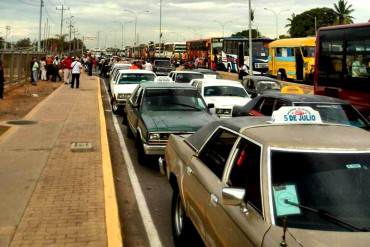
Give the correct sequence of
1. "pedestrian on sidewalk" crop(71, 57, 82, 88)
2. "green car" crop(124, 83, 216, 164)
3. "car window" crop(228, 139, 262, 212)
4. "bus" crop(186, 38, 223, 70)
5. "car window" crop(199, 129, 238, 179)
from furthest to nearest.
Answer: "bus" crop(186, 38, 223, 70) < "pedestrian on sidewalk" crop(71, 57, 82, 88) < "green car" crop(124, 83, 216, 164) < "car window" crop(199, 129, 238, 179) < "car window" crop(228, 139, 262, 212)

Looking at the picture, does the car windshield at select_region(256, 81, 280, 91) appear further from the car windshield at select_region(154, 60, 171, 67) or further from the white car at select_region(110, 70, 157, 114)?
the car windshield at select_region(154, 60, 171, 67)

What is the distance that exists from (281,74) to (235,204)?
111 feet

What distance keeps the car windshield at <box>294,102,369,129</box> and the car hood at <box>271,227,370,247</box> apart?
6.16 metres

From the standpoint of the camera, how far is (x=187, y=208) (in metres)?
5.39

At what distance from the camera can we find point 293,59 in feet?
115

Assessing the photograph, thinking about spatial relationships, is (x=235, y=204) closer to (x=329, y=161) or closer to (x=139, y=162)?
(x=329, y=161)

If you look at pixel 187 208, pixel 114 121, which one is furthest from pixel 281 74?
pixel 187 208

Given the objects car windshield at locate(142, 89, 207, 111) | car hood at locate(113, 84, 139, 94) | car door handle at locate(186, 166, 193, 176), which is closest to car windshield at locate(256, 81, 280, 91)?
car hood at locate(113, 84, 139, 94)

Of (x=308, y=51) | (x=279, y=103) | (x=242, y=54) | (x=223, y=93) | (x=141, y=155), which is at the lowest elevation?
(x=141, y=155)

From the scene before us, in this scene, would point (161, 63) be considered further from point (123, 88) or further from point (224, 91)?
point (224, 91)

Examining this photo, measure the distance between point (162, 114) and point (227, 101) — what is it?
17.5 ft

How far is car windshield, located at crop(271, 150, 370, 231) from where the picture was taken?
361cm

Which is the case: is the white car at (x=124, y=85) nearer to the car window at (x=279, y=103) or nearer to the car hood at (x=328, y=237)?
the car window at (x=279, y=103)

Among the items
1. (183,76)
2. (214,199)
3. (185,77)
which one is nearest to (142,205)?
(214,199)
